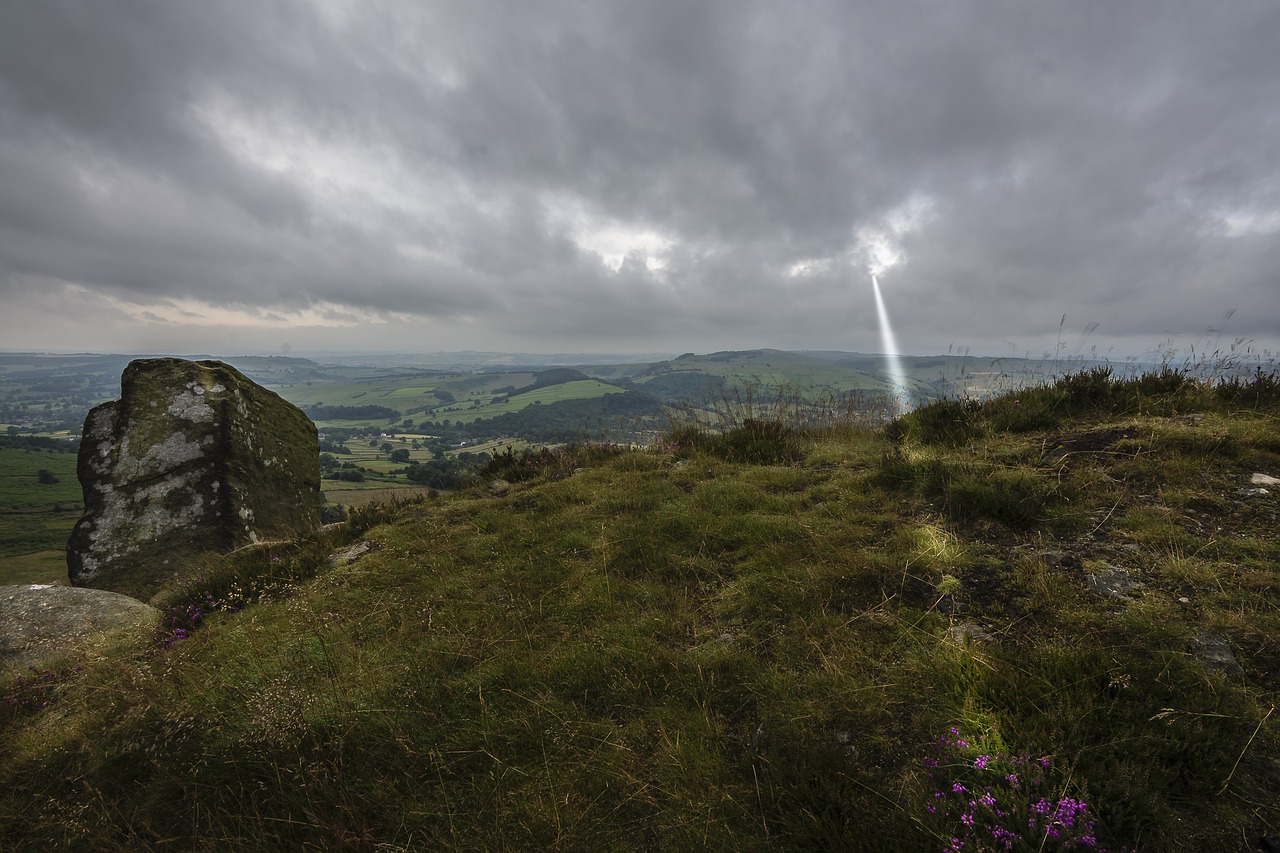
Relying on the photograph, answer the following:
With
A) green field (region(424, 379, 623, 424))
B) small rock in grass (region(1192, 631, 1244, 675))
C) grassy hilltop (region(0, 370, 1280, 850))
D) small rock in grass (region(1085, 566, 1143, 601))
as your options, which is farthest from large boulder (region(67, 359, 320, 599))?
green field (region(424, 379, 623, 424))

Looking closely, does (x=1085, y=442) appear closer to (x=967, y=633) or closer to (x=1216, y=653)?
(x=1216, y=653)

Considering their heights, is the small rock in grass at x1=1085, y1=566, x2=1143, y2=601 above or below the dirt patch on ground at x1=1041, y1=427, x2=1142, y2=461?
below

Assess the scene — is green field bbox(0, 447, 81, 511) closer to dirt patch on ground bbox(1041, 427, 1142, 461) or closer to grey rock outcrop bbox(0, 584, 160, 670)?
grey rock outcrop bbox(0, 584, 160, 670)

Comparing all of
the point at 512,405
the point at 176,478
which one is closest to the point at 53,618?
the point at 176,478

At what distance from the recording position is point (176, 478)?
8039 mm

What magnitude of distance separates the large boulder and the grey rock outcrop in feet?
5.49

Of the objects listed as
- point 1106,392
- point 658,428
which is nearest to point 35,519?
point 658,428

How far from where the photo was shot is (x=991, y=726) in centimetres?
230

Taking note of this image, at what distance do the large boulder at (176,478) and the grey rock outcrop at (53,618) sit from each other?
1675mm

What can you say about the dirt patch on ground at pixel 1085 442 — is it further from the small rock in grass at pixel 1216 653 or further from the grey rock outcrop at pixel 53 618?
the grey rock outcrop at pixel 53 618

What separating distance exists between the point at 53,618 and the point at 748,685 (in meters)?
Result: 7.38

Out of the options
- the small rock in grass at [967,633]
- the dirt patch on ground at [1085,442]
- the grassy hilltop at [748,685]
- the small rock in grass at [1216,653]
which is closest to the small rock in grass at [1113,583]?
the grassy hilltop at [748,685]

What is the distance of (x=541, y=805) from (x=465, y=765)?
604 millimetres

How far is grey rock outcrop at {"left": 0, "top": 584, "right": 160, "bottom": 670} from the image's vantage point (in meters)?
4.71
